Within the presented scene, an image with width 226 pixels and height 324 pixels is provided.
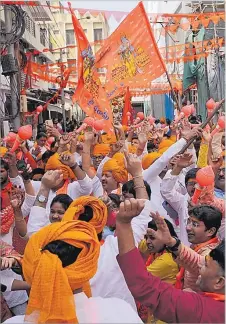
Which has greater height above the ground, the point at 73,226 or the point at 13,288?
the point at 73,226

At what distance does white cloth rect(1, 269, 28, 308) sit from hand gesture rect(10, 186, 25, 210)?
1.88 feet

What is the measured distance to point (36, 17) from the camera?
25.4 m

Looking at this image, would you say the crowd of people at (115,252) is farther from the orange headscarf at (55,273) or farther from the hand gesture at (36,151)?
the hand gesture at (36,151)

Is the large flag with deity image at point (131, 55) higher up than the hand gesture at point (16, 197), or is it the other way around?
the large flag with deity image at point (131, 55)

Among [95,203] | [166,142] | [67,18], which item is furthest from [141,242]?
[67,18]

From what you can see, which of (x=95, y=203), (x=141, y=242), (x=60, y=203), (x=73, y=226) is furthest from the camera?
(x=60, y=203)

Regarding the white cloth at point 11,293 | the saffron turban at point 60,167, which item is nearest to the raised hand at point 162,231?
the white cloth at point 11,293

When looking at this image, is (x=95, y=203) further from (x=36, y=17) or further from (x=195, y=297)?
(x=36, y=17)

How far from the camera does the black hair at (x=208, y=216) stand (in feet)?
9.68

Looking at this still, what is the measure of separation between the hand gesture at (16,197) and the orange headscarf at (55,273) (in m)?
1.38

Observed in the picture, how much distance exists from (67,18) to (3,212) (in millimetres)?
34924

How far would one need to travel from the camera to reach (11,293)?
3033mm

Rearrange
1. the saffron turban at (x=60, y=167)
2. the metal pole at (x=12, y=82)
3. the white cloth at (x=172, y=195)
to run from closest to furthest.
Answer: the white cloth at (x=172, y=195) → the saffron turban at (x=60, y=167) → the metal pole at (x=12, y=82)

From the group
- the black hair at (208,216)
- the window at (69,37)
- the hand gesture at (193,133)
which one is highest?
the window at (69,37)
